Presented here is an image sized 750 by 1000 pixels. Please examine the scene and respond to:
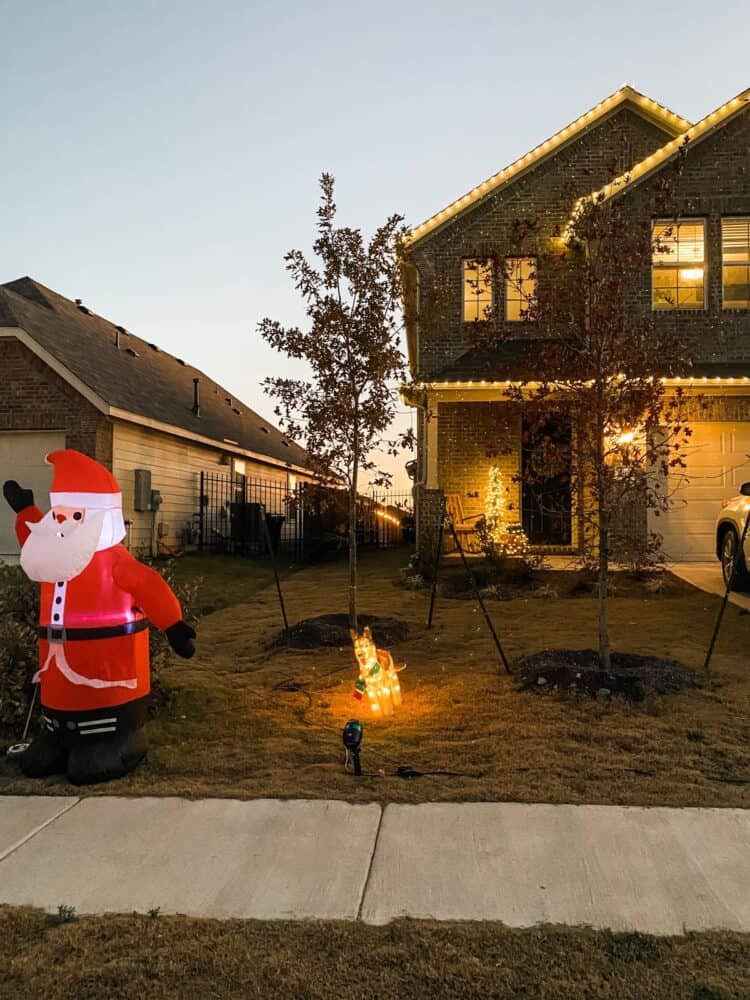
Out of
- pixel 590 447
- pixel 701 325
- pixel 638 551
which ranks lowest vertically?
pixel 638 551

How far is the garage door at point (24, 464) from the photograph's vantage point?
1438 cm

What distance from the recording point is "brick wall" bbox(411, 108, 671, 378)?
14531 mm

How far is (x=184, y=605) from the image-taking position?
6.30 metres

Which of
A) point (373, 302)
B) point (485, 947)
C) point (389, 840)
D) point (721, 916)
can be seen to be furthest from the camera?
point (373, 302)

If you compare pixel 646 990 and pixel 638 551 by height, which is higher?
pixel 638 551

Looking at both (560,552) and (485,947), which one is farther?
(560,552)

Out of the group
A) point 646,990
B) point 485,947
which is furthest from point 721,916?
point 485,947

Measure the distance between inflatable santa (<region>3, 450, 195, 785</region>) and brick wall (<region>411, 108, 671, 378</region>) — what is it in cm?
1087

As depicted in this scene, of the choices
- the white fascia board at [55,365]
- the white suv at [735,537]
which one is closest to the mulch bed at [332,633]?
the white suv at [735,537]

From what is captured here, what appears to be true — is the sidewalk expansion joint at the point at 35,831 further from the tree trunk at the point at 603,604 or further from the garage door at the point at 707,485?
the garage door at the point at 707,485

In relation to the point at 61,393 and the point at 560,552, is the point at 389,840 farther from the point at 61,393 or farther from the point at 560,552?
the point at 61,393

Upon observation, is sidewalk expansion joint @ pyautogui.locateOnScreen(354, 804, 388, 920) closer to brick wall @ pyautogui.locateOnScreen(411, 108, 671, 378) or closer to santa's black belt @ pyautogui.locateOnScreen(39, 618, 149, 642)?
santa's black belt @ pyautogui.locateOnScreen(39, 618, 149, 642)

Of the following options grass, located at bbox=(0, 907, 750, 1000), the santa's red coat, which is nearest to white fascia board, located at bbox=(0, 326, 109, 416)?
the santa's red coat

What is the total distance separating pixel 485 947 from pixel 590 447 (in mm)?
4392
